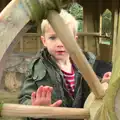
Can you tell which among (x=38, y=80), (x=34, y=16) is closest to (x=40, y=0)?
(x=34, y=16)

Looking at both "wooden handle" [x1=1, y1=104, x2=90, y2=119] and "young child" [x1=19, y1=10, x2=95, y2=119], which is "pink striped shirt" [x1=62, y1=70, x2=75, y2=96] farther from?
"wooden handle" [x1=1, y1=104, x2=90, y2=119]

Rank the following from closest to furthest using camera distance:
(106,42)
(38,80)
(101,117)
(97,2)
→ (101,117) < (38,80) < (106,42) < (97,2)

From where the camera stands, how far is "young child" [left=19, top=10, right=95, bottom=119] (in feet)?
3.11

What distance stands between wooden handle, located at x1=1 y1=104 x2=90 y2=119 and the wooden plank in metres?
0.07

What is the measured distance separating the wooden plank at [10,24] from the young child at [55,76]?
381mm

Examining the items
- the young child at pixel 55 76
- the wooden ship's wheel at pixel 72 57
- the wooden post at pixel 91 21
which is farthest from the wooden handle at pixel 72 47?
the wooden post at pixel 91 21

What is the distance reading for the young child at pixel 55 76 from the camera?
947mm

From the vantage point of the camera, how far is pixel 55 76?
968 millimetres

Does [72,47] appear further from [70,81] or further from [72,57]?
[70,81]

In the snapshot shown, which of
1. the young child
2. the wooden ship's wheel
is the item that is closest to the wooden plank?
the wooden ship's wheel

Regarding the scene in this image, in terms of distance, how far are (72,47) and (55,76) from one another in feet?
1.47

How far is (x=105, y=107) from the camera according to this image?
1.65 ft

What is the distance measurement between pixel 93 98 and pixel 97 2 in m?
7.76

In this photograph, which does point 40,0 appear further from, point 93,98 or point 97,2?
point 97,2
